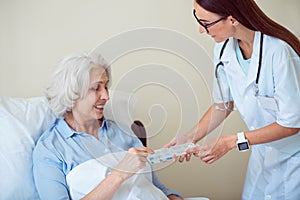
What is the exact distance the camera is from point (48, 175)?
51.7 inches

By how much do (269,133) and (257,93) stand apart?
0.50 ft

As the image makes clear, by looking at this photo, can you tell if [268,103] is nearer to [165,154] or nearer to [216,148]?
[216,148]

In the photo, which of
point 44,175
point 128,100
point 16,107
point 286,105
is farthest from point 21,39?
point 286,105

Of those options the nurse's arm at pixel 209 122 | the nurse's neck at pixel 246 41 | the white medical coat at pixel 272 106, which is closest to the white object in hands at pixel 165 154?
the nurse's arm at pixel 209 122

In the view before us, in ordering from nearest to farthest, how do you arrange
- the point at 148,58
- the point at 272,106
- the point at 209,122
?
Answer: the point at 272,106, the point at 209,122, the point at 148,58

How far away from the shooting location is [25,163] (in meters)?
1.35

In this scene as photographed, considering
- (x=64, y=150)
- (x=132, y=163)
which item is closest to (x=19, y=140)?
(x=64, y=150)

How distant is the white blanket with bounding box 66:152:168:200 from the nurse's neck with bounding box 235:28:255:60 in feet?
1.85

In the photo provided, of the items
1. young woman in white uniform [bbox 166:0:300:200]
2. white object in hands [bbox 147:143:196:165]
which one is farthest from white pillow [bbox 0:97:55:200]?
young woman in white uniform [bbox 166:0:300:200]

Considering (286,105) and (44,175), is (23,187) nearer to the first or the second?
(44,175)

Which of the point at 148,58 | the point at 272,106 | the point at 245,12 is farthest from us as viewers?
the point at 148,58

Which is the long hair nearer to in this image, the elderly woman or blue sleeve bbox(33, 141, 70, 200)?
the elderly woman

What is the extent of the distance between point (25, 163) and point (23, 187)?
0.26ft

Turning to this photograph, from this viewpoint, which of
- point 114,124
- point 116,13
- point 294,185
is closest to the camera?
point 294,185
